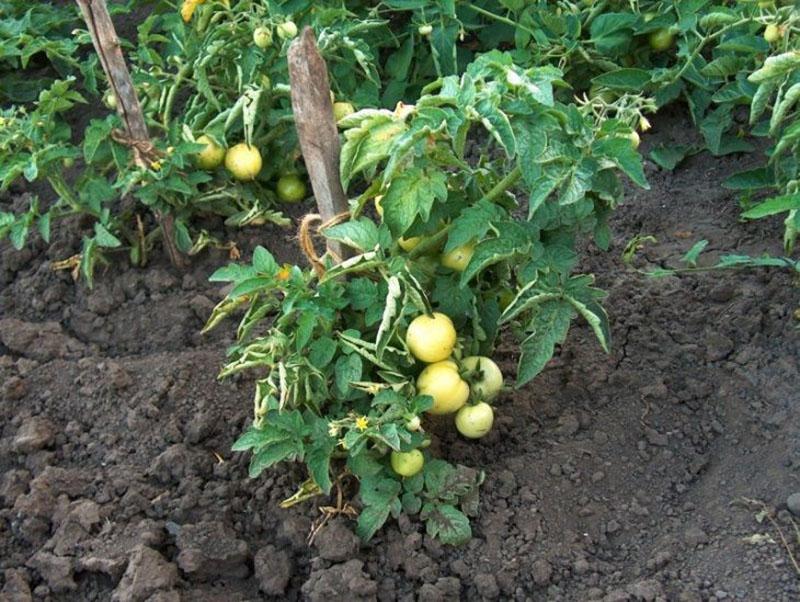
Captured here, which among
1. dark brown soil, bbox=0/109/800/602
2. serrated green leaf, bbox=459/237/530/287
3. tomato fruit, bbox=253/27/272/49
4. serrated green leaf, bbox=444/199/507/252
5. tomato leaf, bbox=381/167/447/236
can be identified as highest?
tomato leaf, bbox=381/167/447/236

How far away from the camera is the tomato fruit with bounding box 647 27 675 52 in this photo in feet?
12.9

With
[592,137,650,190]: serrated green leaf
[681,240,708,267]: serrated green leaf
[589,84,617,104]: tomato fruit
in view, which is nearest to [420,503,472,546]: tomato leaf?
[592,137,650,190]: serrated green leaf

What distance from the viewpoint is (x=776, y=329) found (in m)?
2.95

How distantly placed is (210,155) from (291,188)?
1.18 ft

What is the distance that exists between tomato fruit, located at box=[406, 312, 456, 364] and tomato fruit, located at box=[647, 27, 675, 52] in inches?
78.0

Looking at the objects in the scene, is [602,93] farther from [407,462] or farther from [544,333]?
[407,462]

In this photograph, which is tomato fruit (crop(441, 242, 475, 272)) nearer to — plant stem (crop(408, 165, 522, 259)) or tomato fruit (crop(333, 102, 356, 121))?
plant stem (crop(408, 165, 522, 259))

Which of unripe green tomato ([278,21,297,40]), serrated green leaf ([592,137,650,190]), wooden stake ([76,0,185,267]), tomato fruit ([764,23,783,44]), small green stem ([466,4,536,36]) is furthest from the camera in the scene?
small green stem ([466,4,536,36])

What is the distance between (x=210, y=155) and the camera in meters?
3.52

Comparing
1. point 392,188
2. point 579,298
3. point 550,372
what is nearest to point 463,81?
point 392,188

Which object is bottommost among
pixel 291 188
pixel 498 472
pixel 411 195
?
pixel 498 472

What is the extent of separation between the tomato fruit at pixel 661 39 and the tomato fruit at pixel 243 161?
5.27ft

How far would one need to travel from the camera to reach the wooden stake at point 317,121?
A: 244 cm

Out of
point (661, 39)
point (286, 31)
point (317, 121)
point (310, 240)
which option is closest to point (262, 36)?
point (286, 31)
